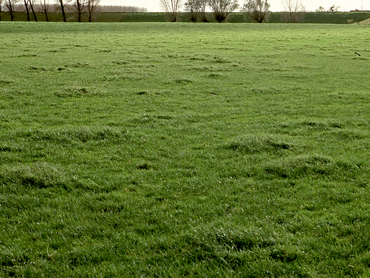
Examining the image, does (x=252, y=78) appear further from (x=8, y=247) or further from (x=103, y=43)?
(x=103, y=43)

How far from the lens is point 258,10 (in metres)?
97.4

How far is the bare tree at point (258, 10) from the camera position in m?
95.8

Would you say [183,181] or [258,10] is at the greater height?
[258,10]

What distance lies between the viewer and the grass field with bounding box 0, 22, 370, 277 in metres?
4.60

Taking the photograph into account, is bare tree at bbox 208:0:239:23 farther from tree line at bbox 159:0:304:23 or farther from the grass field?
the grass field

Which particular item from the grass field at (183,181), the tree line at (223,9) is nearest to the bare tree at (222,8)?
the tree line at (223,9)

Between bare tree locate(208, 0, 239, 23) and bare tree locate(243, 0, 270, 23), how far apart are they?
4.06 metres

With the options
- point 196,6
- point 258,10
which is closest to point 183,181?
point 258,10

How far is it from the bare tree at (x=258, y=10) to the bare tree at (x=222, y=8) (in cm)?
406

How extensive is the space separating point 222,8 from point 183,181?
4040 inches

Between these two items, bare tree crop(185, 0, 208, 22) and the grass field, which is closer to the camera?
the grass field

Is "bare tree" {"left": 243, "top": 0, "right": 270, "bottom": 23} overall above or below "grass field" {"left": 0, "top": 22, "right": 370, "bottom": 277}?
above

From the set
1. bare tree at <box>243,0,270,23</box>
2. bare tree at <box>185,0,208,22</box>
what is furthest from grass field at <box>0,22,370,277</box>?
bare tree at <box>185,0,208,22</box>

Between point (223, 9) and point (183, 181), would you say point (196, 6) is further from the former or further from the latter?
point (183, 181)
